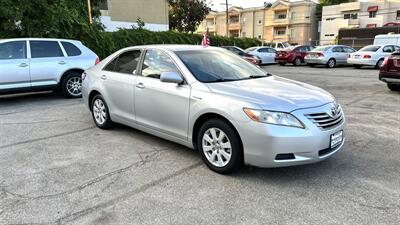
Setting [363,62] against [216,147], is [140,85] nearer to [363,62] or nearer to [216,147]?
[216,147]

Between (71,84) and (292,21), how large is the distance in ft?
199

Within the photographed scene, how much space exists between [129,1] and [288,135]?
28.3 meters

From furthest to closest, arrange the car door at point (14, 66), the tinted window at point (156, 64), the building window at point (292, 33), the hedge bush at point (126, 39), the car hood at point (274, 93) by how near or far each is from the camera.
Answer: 1. the building window at point (292, 33)
2. the hedge bush at point (126, 39)
3. the car door at point (14, 66)
4. the tinted window at point (156, 64)
5. the car hood at point (274, 93)

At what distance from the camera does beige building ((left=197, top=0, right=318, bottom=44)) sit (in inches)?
2495

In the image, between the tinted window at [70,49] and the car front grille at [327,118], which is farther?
the tinted window at [70,49]

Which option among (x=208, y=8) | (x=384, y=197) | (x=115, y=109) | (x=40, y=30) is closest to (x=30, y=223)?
(x=115, y=109)

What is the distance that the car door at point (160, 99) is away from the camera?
455 centimetres

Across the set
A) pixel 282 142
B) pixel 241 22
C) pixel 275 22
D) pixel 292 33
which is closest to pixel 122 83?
pixel 282 142

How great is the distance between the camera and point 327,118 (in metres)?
4.00

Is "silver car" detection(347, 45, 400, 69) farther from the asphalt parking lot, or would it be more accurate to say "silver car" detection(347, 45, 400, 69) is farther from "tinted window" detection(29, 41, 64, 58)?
"tinted window" detection(29, 41, 64, 58)

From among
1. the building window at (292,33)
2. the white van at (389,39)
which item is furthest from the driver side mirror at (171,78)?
the building window at (292,33)

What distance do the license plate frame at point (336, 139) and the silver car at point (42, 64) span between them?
7.68m

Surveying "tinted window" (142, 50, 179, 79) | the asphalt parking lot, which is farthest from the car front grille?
"tinted window" (142, 50, 179, 79)

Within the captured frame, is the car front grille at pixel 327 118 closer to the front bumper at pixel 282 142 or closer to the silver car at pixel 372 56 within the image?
the front bumper at pixel 282 142
